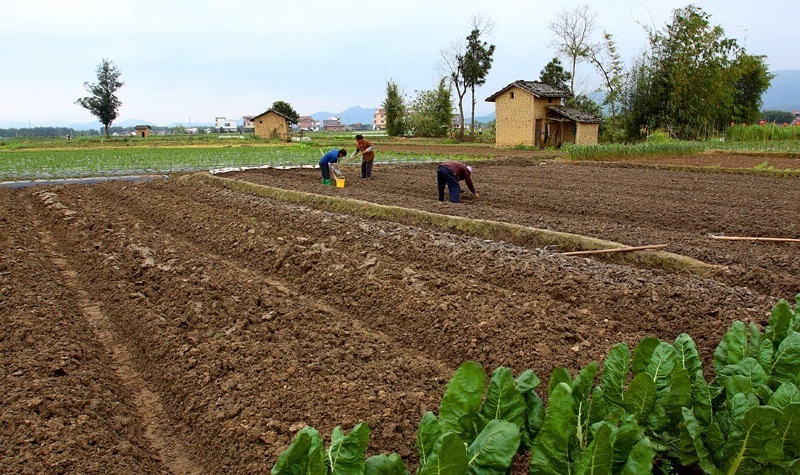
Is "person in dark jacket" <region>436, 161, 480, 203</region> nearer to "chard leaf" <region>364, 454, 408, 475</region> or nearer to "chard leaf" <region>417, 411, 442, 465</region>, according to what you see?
"chard leaf" <region>417, 411, 442, 465</region>

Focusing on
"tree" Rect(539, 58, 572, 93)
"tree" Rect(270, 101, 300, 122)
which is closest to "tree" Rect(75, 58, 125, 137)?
"tree" Rect(270, 101, 300, 122)

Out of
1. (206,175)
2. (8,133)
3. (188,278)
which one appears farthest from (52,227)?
(8,133)

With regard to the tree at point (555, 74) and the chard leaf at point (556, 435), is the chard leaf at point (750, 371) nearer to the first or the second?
the chard leaf at point (556, 435)

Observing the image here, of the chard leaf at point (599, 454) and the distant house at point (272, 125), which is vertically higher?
the distant house at point (272, 125)

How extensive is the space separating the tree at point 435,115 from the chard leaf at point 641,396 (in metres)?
47.3

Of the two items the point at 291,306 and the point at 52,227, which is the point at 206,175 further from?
the point at 291,306

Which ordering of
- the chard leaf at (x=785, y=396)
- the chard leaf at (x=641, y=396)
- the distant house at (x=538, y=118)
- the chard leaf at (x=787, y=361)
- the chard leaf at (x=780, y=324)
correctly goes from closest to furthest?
the chard leaf at (x=785, y=396), the chard leaf at (x=641, y=396), the chard leaf at (x=787, y=361), the chard leaf at (x=780, y=324), the distant house at (x=538, y=118)

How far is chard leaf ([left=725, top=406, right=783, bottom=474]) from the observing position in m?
2.15

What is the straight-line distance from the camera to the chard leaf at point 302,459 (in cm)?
192

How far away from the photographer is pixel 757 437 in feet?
7.25

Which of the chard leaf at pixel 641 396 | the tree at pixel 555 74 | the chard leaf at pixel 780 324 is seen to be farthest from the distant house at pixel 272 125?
the chard leaf at pixel 641 396

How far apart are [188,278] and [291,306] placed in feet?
5.21

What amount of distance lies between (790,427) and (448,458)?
1.24 meters

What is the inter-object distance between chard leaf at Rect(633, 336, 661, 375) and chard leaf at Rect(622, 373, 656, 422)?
0.31 metres
